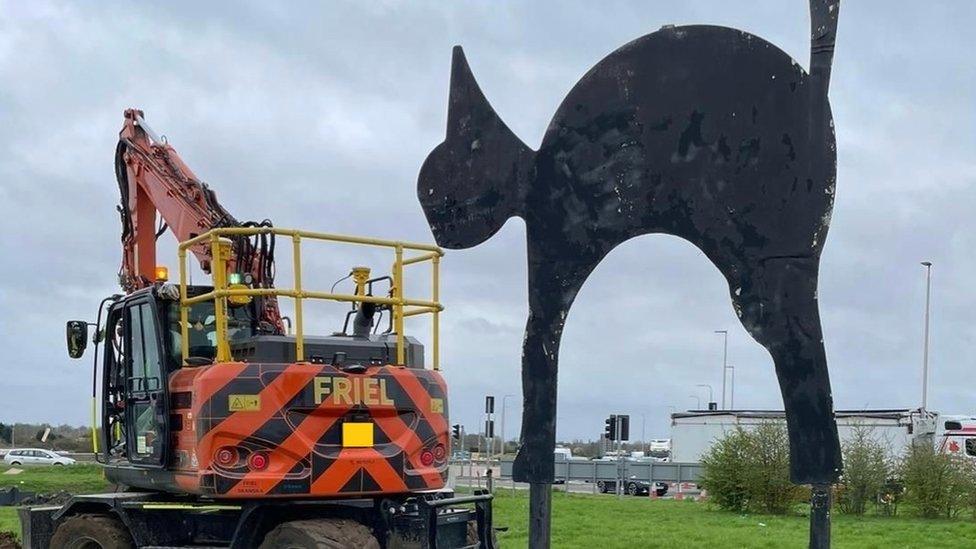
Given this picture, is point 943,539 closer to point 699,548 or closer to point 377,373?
point 699,548

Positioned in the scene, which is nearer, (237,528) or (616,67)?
(616,67)

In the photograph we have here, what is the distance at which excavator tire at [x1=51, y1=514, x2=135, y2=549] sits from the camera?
9750 mm

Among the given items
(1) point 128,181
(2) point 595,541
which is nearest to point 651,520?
(2) point 595,541

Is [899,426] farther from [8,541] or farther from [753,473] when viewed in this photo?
[8,541]

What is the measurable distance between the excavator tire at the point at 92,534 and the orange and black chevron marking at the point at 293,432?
1.13m

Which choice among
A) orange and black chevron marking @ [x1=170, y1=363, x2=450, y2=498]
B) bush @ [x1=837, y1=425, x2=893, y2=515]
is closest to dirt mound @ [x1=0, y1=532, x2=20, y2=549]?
orange and black chevron marking @ [x1=170, y1=363, x2=450, y2=498]

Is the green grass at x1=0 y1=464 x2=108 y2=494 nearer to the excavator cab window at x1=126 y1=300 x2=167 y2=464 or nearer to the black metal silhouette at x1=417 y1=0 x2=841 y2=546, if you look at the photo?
the excavator cab window at x1=126 y1=300 x2=167 y2=464

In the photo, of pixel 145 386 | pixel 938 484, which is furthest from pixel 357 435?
pixel 938 484

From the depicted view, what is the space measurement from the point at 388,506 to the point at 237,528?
1169 millimetres

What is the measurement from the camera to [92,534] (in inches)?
387

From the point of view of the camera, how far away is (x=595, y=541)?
46.9 feet

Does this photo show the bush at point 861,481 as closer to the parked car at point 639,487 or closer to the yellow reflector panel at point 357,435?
the parked car at point 639,487

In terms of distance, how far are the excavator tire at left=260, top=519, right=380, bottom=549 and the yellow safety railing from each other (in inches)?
49.5

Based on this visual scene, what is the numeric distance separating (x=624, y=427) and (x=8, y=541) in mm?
13827
